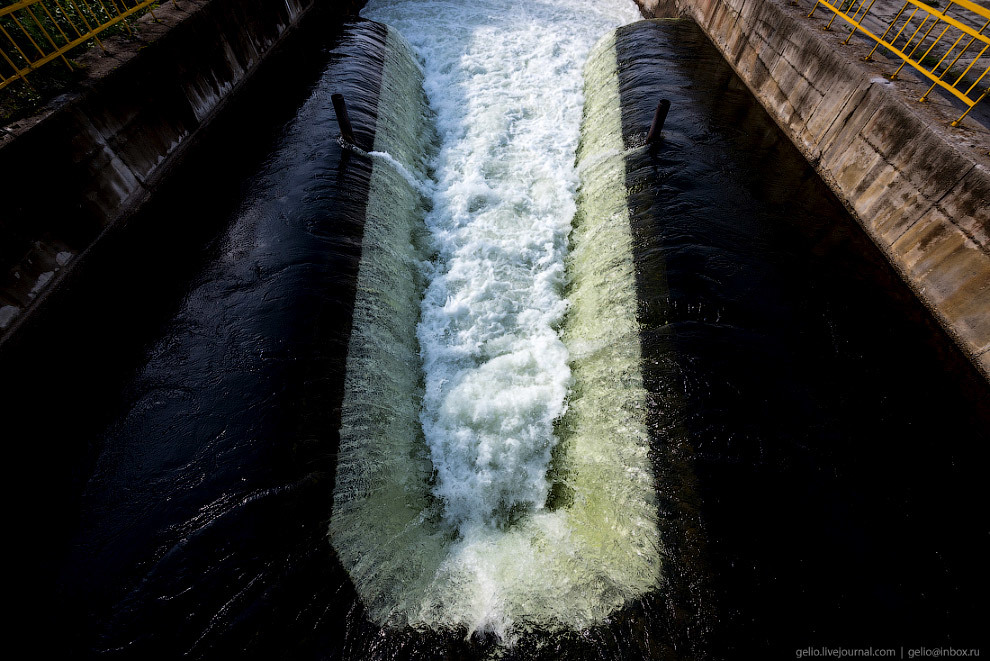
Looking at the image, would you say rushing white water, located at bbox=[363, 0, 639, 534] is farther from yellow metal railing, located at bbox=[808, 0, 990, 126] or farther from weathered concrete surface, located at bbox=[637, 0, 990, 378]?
yellow metal railing, located at bbox=[808, 0, 990, 126]

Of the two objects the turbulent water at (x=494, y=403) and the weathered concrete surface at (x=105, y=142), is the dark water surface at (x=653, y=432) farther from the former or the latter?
the weathered concrete surface at (x=105, y=142)

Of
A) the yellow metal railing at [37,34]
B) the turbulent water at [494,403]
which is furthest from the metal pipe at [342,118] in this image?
the yellow metal railing at [37,34]

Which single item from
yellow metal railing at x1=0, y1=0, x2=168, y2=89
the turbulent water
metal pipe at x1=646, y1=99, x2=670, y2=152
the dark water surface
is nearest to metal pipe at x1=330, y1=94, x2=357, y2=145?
the turbulent water

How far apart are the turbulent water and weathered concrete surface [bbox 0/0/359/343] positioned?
4.23m

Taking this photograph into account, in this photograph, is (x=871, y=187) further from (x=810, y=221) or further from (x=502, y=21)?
(x=502, y=21)

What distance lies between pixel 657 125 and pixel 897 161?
14.5 feet

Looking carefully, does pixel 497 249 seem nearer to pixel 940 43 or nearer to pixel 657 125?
pixel 657 125

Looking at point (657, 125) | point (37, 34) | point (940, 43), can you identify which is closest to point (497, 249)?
point (657, 125)

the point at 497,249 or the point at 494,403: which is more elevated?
the point at 497,249

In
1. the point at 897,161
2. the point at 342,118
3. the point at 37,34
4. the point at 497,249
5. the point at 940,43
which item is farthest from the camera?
the point at 497,249

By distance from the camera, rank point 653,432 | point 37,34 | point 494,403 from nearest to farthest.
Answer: point 653,432, point 494,403, point 37,34

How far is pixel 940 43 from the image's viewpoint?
351 inches

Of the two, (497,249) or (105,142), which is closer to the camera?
(105,142)

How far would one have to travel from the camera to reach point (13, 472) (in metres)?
4.99
